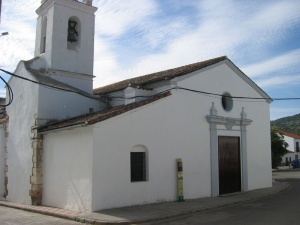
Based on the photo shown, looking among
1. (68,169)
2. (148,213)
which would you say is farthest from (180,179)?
(68,169)

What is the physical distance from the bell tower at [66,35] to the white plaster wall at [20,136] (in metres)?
1.51

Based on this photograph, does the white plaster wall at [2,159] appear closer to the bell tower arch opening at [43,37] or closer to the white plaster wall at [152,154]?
the bell tower arch opening at [43,37]

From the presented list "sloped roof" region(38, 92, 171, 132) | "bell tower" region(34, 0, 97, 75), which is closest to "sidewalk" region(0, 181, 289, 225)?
"sloped roof" region(38, 92, 171, 132)

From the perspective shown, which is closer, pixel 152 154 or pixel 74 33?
pixel 152 154

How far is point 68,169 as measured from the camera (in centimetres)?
1254

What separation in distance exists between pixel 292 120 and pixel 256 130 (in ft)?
351

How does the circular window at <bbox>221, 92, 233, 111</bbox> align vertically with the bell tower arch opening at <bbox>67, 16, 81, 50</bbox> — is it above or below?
below

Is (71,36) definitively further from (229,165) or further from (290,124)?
(290,124)

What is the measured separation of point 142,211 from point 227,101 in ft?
25.2

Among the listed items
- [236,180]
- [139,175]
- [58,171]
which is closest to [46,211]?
[58,171]

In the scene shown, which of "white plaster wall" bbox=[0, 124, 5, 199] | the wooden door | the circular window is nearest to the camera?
the wooden door

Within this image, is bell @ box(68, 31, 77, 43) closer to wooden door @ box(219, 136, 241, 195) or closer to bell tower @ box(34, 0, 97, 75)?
bell tower @ box(34, 0, 97, 75)

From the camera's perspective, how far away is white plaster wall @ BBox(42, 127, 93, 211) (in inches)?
455

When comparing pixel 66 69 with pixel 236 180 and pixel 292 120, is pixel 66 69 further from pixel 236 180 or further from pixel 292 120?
pixel 292 120
